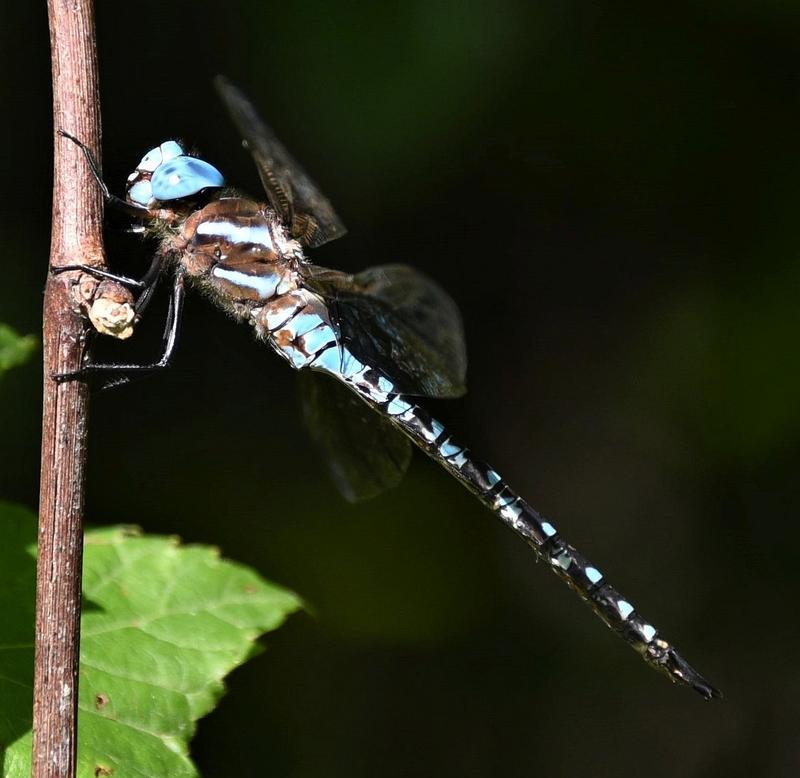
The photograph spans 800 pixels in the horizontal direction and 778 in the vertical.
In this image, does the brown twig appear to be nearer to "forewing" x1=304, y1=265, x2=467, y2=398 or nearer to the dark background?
"forewing" x1=304, y1=265, x2=467, y2=398

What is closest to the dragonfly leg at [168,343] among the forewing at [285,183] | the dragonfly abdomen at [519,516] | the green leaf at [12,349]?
the green leaf at [12,349]

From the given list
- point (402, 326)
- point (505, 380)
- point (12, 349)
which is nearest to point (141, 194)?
point (12, 349)

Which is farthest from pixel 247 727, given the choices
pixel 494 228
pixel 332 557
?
pixel 494 228

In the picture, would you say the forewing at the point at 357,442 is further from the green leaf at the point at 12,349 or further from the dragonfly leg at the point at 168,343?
the green leaf at the point at 12,349

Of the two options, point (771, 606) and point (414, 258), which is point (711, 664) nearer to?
point (771, 606)

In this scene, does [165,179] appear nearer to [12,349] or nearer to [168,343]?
[168,343]

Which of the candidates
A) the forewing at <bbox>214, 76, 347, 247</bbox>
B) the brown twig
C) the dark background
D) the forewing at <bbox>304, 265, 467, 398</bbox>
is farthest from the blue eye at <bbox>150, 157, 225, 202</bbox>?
the dark background
